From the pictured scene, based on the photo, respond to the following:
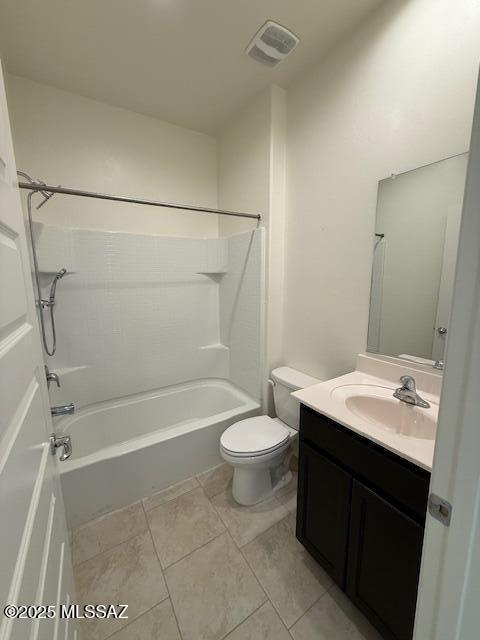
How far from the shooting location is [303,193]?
1.86 metres

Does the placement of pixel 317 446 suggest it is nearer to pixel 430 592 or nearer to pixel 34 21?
pixel 430 592

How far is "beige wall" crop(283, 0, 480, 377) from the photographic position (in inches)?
45.4

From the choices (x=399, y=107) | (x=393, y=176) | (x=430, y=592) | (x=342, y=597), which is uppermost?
(x=399, y=107)

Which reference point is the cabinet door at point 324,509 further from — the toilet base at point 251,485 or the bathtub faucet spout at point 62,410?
the bathtub faucet spout at point 62,410

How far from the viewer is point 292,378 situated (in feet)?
6.37

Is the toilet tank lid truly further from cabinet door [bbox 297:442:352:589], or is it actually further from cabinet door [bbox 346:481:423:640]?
cabinet door [bbox 346:481:423:640]

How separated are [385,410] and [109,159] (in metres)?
2.55

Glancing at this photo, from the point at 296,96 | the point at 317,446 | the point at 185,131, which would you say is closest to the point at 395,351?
the point at 317,446

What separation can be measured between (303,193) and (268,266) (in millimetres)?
555

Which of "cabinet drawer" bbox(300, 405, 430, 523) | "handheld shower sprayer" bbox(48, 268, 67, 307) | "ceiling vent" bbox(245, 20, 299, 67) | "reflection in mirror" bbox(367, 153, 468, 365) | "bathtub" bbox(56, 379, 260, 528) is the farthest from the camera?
"handheld shower sprayer" bbox(48, 268, 67, 307)

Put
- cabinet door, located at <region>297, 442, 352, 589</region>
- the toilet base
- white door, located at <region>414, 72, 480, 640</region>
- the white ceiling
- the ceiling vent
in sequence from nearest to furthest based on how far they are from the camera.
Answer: white door, located at <region>414, 72, 480, 640</region>, cabinet door, located at <region>297, 442, 352, 589</region>, the white ceiling, the ceiling vent, the toilet base

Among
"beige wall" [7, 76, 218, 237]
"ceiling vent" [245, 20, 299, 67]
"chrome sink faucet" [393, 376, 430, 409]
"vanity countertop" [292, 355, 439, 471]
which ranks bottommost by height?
"vanity countertop" [292, 355, 439, 471]

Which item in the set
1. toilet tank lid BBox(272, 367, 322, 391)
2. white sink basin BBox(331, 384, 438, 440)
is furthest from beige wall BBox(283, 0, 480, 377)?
white sink basin BBox(331, 384, 438, 440)

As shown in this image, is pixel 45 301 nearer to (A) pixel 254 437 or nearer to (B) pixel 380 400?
(A) pixel 254 437
